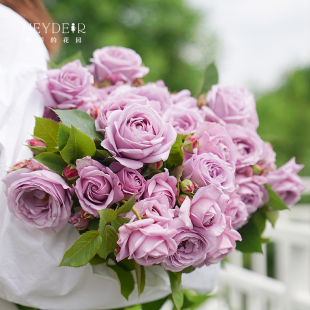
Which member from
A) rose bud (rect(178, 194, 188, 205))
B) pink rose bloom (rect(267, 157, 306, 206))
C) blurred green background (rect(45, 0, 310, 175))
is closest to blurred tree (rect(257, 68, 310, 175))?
blurred green background (rect(45, 0, 310, 175))

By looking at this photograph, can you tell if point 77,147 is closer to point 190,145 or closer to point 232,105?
point 190,145

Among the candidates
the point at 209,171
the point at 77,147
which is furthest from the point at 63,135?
the point at 209,171

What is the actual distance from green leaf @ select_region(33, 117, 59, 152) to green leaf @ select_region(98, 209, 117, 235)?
158mm

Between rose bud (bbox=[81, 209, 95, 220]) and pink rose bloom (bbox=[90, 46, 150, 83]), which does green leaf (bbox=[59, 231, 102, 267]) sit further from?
pink rose bloom (bbox=[90, 46, 150, 83])

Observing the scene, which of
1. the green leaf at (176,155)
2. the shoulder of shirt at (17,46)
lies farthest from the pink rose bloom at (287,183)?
the shoulder of shirt at (17,46)

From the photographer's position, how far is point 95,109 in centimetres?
62

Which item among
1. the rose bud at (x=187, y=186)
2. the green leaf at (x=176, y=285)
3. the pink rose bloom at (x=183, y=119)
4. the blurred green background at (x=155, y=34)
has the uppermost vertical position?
the blurred green background at (x=155, y=34)

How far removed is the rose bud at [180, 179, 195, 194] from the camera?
1.75ft

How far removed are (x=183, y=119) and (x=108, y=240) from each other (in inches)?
10.7

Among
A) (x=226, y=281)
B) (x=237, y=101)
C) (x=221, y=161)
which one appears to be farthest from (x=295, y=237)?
(x=221, y=161)

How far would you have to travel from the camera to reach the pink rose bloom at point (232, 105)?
0.72 m

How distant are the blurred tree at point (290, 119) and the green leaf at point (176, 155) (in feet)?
29.5

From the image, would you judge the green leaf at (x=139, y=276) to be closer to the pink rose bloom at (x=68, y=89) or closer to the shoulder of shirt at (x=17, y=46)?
the pink rose bloom at (x=68, y=89)

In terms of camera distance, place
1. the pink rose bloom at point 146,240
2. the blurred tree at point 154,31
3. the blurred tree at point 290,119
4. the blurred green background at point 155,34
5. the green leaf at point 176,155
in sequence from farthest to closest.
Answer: the blurred tree at point 290,119
the blurred tree at point 154,31
the blurred green background at point 155,34
the green leaf at point 176,155
the pink rose bloom at point 146,240
